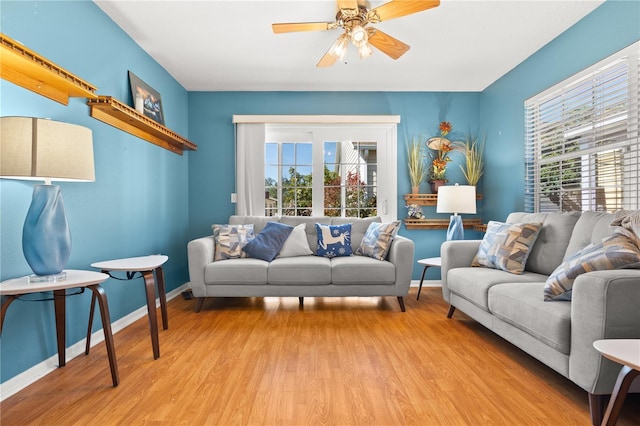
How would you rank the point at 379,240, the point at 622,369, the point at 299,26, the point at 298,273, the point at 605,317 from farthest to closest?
1. the point at 379,240
2. the point at 298,273
3. the point at 299,26
4. the point at 605,317
5. the point at 622,369

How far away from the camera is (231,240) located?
12.0 feet

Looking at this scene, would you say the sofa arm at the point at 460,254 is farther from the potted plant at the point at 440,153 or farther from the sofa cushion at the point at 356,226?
the potted plant at the point at 440,153

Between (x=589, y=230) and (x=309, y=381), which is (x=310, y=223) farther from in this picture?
(x=589, y=230)

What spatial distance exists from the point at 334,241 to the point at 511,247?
166 centimetres

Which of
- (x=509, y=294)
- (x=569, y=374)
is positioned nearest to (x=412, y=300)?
(x=509, y=294)

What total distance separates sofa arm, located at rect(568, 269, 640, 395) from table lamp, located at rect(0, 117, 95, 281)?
2.59 meters

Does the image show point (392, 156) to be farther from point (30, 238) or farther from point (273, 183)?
point (30, 238)

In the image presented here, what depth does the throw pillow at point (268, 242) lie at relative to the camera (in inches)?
142

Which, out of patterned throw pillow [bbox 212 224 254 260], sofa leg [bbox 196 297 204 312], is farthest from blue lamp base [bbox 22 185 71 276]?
patterned throw pillow [bbox 212 224 254 260]

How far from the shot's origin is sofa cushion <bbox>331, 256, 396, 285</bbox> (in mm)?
3389

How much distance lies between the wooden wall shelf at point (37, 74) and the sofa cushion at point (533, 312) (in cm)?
292

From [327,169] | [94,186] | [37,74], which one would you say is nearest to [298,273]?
[327,169]

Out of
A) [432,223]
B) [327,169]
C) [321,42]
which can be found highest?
[321,42]

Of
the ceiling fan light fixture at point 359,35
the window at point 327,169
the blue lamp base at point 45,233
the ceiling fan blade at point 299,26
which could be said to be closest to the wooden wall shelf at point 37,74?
the blue lamp base at point 45,233
